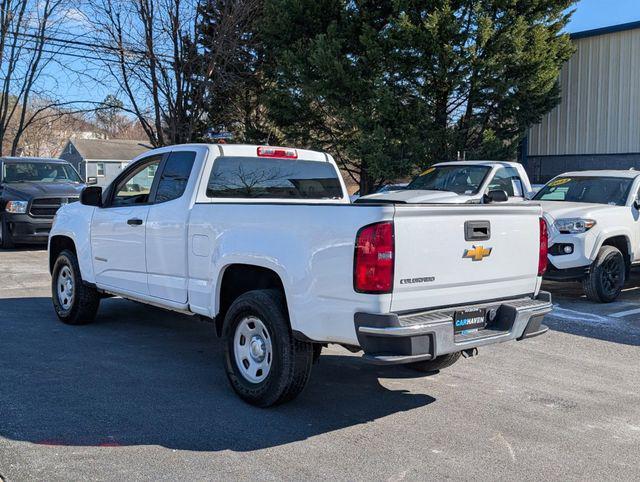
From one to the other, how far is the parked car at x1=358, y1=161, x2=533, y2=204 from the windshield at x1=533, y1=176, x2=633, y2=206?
0.75 metres

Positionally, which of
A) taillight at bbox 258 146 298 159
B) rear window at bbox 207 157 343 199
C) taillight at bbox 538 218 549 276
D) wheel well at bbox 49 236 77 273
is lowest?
wheel well at bbox 49 236 77 273

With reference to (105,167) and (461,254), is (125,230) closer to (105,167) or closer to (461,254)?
(461,254)

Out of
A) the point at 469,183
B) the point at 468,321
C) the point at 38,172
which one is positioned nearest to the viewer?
the point at 468,321

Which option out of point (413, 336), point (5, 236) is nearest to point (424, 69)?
point (5, 236)

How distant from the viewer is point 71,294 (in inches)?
296

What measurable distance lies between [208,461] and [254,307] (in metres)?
1.20

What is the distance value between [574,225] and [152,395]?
6.32m

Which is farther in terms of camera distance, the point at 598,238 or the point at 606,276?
the point at 606,276

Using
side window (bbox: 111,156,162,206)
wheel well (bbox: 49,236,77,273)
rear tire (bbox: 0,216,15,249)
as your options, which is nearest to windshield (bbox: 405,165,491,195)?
side window (bbox: 111,156,162,206)

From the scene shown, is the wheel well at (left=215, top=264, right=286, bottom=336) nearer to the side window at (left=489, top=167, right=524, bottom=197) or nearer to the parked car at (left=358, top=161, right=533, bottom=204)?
the parked car at (left=358, top=161, right=533, bottom=204)

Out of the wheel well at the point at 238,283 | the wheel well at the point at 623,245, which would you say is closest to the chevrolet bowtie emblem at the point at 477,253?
the wheel well at the point at 238,283

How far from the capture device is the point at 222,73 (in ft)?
69.9

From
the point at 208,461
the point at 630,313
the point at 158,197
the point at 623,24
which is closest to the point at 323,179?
the point at 158,197

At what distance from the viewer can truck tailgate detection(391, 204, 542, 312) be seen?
4.29 metres
